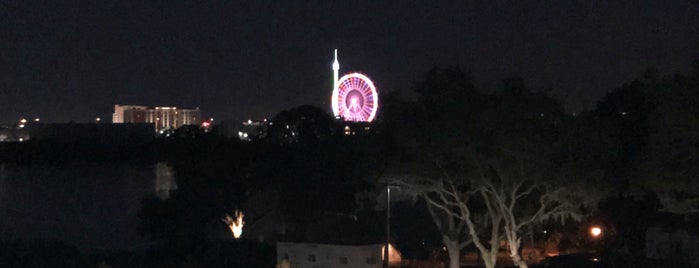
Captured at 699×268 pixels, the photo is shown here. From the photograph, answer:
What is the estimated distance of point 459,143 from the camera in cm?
2358

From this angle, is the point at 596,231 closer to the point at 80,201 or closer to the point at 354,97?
the point at 354,97

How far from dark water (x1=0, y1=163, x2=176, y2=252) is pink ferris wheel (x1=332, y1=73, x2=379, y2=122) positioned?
1232 cm

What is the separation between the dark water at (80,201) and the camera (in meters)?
57.0

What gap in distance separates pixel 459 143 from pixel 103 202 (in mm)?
69275

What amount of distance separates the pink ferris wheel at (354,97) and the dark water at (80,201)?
1232 cm

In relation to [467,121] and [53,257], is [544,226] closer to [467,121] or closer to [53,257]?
[467,121]

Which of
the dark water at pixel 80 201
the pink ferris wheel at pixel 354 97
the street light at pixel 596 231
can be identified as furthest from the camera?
the pink ferris wheel at pixel 354 97

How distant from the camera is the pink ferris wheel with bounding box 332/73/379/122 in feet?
195

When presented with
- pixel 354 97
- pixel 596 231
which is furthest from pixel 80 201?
pixel 596 231

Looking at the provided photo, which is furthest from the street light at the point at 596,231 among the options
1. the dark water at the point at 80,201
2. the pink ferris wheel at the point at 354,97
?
the pink ferris wheel at the point at 354,97

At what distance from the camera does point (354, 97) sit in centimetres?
6141

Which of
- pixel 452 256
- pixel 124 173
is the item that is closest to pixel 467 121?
pixel 452 256

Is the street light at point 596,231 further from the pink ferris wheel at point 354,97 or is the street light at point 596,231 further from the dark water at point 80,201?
the pink ferris wheel at point 354,97

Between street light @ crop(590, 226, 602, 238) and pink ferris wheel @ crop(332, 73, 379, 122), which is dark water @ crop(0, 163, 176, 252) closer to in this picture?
pink ferris wheel @ crop(332, 73, 379, 122)
